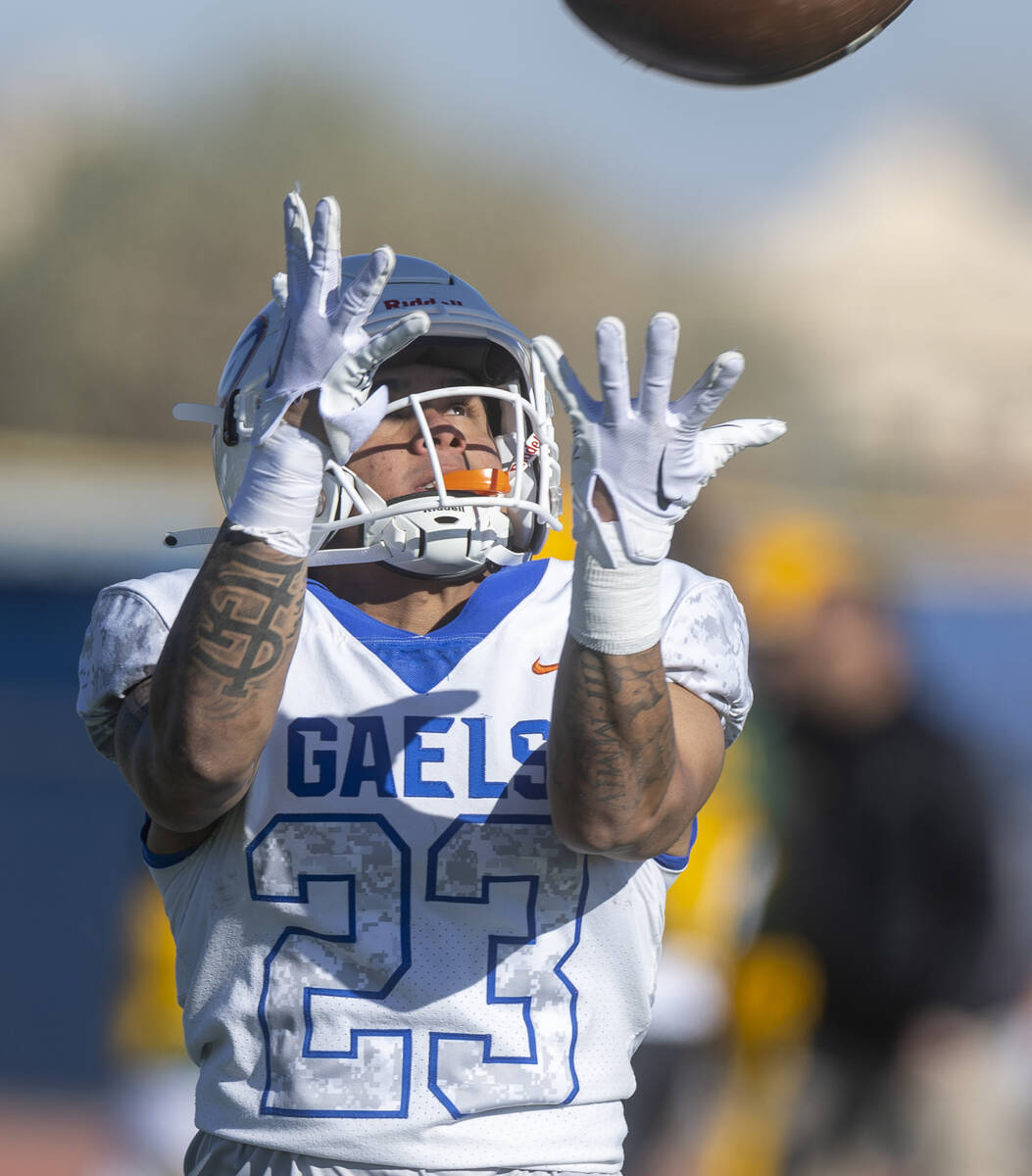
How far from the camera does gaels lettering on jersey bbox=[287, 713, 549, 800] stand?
7.59 feet

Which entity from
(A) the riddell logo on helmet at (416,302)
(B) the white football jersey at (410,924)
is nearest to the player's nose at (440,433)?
(A) the riddell logo on helmet at (416,302)

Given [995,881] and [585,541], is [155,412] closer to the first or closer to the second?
[995,881]

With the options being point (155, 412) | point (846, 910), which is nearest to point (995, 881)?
point (846, 910)

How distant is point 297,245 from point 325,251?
47 millimetres

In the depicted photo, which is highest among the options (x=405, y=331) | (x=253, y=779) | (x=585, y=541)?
(x=405, y=331)

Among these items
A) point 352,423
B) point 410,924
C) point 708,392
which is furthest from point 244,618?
point 708,392

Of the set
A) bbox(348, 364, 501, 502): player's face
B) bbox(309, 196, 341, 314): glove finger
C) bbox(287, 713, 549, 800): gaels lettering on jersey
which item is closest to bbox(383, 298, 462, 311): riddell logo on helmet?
bbox(348, 364, 501, 502): player's face

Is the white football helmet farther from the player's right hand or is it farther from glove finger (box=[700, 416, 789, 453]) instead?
glove finger (box=[700, 416, 789, 453])

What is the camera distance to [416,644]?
7.96ft

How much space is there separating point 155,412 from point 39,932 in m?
18.2

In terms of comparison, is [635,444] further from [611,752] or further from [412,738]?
[412,738]

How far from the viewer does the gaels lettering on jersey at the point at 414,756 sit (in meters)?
2.31

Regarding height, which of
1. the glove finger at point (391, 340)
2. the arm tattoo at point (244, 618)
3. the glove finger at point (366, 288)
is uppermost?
the glove finger at point (366, 288)

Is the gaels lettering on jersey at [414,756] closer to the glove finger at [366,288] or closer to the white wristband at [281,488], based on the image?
the white wristband at [281,488]
